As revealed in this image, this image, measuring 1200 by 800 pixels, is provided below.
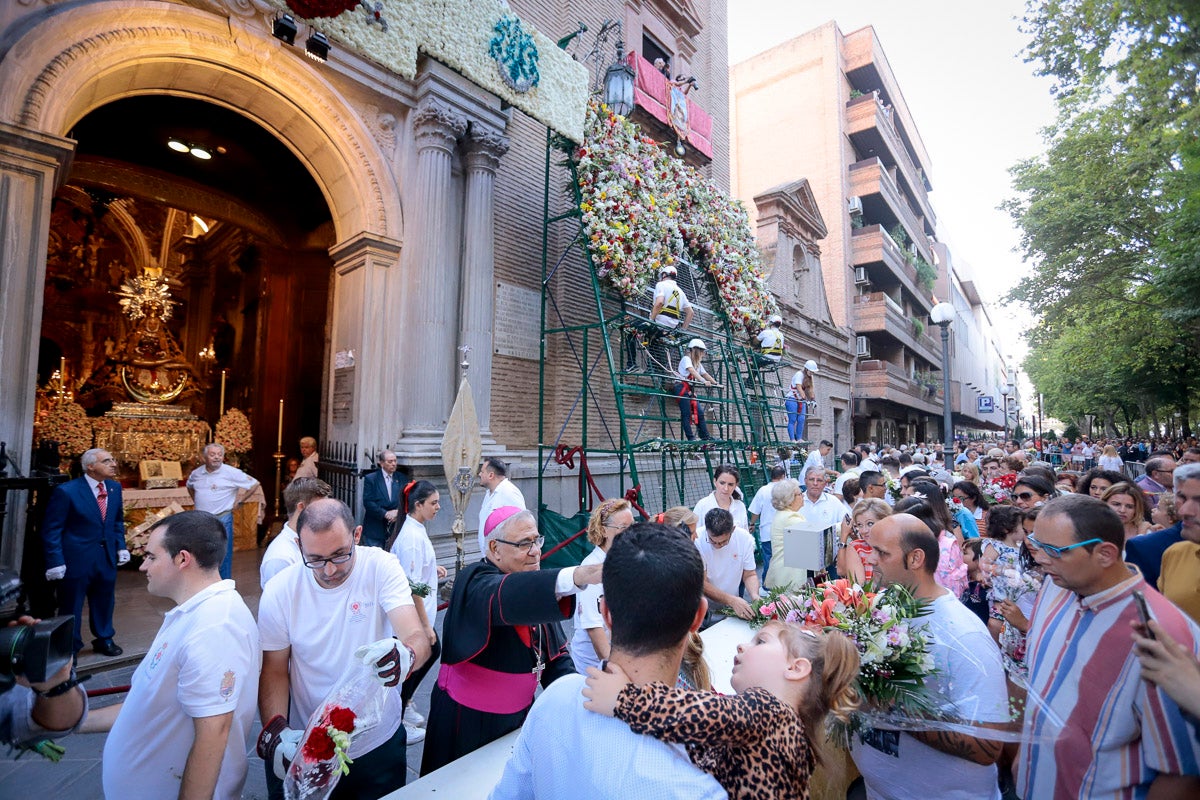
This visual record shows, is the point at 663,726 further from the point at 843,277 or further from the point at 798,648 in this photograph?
the point at 843,277

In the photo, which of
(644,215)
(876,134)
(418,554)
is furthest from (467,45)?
(876,134)

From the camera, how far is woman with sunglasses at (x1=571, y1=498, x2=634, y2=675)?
3.31 m

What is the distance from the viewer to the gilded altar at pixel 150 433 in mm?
9477

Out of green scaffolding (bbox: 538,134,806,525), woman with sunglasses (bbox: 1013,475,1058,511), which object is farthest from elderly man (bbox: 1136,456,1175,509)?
green scaffolding (bbox: 538,134,806,525)

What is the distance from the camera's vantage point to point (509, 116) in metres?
10.1

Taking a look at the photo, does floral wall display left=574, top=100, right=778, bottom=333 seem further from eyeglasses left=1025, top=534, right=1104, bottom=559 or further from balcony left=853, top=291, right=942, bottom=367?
balcony left=853, top=291, right=942, bottom=367

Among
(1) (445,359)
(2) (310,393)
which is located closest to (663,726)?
(1) (445,359)

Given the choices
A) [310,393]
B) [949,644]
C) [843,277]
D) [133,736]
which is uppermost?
[843,277]

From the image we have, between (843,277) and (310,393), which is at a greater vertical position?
(843,277)

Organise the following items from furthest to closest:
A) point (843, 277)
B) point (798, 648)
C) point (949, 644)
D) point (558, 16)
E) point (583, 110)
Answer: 1. point (843, 277)
2. point (558, 16)
3. point (583, 110)
4. point (949, 644)
5. point (798, 648)

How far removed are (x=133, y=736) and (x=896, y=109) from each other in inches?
1696

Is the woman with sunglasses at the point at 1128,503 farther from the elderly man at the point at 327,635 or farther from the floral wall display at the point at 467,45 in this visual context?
the floral wall display at the point at 467,45

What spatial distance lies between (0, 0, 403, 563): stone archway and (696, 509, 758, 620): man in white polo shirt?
5.85m

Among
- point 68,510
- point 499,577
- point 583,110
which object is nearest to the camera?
point 499,577
